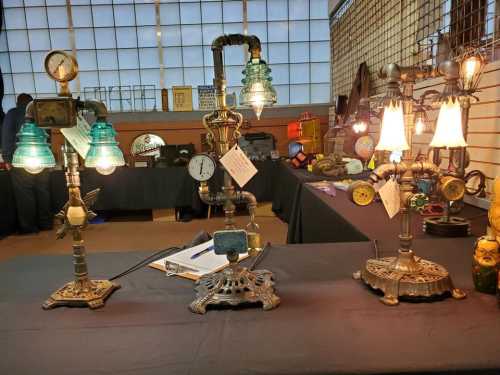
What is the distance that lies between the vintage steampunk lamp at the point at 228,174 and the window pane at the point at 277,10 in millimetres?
5231

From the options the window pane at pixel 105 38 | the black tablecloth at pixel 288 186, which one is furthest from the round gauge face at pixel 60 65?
the window pane at pixel 105 38

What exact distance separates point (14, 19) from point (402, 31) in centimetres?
549

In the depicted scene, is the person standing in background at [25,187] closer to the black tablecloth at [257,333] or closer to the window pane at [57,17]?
the window pane at [57,17]

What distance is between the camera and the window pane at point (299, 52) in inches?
229

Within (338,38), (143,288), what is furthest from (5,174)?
(338,38)

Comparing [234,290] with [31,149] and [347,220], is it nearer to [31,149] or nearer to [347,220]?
[31,149]

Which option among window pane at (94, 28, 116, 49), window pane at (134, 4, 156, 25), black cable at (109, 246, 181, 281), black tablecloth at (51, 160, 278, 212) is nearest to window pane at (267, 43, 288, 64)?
window pane at (134, 4, 156, 25)

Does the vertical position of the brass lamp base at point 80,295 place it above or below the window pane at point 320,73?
below

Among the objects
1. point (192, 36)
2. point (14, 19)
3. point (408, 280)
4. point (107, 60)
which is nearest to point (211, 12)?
point (192, 36)

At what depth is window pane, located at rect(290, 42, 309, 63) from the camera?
5.81 m

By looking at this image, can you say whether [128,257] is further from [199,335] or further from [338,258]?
[338,258]

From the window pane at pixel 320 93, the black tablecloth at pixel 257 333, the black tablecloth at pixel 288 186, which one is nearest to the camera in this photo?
the black tablecloth at pixel 257 333

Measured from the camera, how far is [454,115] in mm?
946

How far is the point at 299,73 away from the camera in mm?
5898
